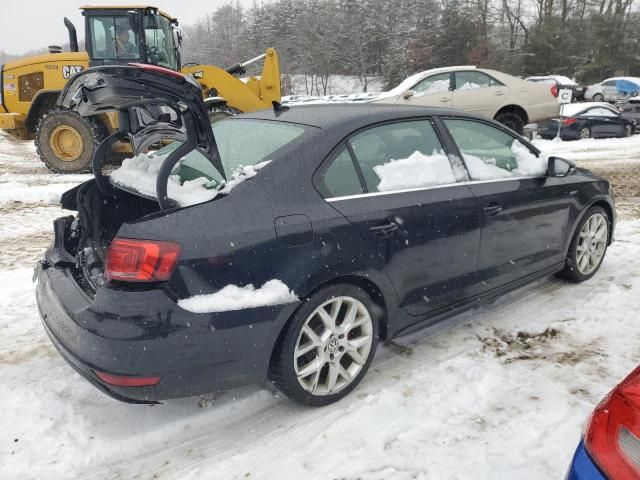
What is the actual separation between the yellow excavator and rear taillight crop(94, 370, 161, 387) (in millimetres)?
8022

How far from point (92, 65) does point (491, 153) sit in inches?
356

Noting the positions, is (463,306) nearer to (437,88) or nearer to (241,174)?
(241,174)

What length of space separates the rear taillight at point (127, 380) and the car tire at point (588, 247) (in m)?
3.36

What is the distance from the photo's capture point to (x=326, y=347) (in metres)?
2.66

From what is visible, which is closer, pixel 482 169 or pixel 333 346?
pixel 333 346

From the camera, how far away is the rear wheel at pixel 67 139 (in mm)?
10336

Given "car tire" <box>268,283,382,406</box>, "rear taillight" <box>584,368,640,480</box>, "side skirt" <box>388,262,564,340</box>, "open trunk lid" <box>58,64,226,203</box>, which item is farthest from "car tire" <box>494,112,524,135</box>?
"rear taillight" <box>584,368,640,480</box>

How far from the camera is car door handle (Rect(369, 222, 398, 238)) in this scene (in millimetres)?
2764

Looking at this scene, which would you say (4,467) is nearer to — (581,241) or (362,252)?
(362,252)

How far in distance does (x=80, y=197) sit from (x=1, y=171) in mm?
10270

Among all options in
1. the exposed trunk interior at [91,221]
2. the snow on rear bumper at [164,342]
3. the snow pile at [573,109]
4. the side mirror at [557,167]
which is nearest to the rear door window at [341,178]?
the snow on rear bumper at [164,342]

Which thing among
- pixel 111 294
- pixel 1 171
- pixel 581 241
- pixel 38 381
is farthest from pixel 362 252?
pixel 1 171

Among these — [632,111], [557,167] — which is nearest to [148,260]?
[557,167]

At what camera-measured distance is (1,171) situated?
1166 cm
